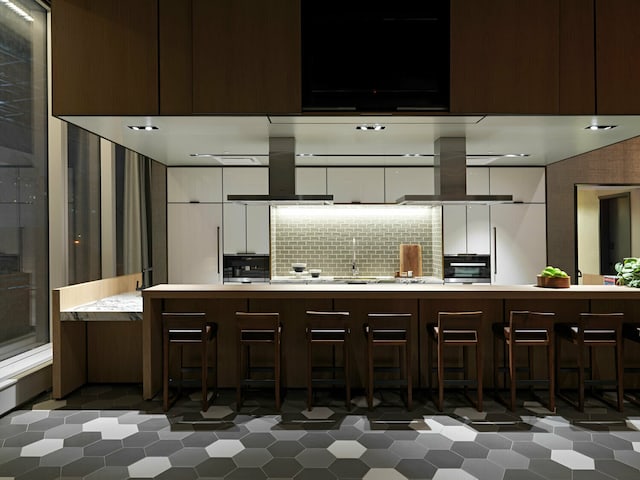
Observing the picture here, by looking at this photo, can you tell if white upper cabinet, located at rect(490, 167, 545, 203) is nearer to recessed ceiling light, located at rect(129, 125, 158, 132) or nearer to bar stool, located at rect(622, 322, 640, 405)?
bar stool, located at rect(622, 322, 640, 405)

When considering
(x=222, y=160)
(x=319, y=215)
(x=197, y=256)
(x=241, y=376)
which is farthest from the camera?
(x=319, y=215)

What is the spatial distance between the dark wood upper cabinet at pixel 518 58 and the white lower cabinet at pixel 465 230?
279cm

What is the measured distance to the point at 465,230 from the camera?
6.41 meters

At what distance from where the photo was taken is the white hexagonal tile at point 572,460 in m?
2.91

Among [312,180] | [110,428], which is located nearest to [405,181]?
[312,180]

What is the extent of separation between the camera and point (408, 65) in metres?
3.77

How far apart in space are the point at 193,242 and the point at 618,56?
5127 millimetres

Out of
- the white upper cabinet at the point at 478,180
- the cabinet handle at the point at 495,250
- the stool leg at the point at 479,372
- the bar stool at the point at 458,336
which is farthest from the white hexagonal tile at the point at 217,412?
the white upper cabinet at the point at 478,180

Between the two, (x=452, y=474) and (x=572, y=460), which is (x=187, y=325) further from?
(x=572, y=460)

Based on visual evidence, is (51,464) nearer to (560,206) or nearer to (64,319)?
(64,319)

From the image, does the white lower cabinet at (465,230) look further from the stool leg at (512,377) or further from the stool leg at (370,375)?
the stool leg at (370,375)

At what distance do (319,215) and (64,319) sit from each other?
3714 millimetres

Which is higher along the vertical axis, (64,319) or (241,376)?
(64,319)

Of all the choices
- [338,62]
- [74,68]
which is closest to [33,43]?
[74,68]
